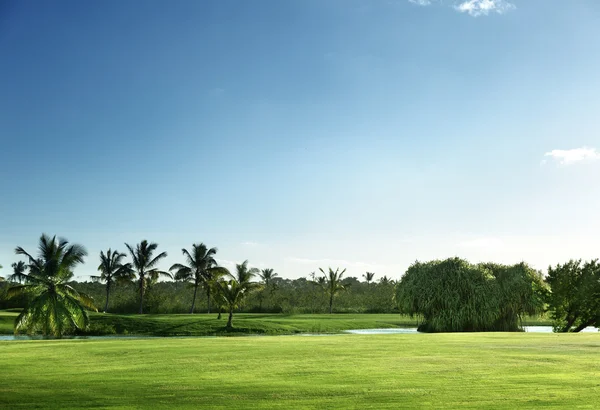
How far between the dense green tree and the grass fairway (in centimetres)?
3324

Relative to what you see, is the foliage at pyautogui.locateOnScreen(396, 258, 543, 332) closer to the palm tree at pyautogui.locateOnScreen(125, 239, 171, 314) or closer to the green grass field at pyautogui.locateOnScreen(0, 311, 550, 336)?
the green grass field at pyautogui.locateOnScreen(0, 311, 550, 336)

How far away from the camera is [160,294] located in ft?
307

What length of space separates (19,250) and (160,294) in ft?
142

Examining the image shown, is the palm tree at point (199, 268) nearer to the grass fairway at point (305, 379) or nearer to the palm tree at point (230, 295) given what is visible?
the palm tree at point (230, 295)

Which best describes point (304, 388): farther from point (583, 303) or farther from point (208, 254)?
point (208, 254)

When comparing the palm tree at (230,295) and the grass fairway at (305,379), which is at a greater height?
the palm tree at (230,295)

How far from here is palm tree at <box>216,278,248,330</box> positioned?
59.0 meters

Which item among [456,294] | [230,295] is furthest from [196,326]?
[456,294]

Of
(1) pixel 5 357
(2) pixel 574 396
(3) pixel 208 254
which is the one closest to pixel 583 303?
(2) pixel 574 396

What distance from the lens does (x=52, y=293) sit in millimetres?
47344

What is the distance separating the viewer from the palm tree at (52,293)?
46.3m

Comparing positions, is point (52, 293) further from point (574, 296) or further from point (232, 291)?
point (574, 296)

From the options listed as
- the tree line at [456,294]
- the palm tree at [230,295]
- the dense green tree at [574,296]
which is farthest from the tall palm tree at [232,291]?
the dense green tree at [574,296]

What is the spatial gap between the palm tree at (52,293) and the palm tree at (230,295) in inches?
577
